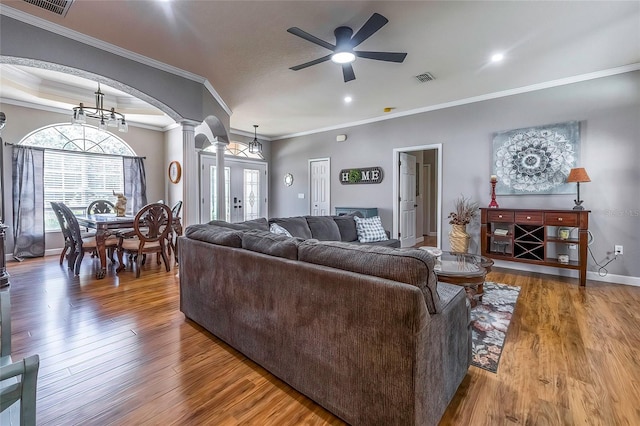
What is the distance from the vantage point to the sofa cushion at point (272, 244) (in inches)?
66.9

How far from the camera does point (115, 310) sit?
9.32 ft

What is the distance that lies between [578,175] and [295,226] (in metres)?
3.56

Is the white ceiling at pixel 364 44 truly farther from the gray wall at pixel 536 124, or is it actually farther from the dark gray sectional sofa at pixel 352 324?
the dark gray sectional sofa at pixel 352 324

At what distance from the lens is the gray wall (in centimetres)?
360

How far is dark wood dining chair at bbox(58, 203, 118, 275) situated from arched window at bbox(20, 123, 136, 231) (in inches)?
74.4

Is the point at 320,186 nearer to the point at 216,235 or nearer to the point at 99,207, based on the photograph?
the point at 99,207

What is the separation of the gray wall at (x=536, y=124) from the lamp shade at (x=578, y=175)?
15.9 inches

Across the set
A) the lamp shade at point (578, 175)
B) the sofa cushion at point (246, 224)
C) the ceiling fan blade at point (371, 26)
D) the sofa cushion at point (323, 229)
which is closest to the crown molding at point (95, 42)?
the sofa cushion at point (246, 224)

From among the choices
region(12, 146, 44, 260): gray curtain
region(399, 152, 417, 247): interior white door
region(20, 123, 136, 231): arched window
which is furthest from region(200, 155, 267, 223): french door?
region(399, 152, 417, 247): interior white door

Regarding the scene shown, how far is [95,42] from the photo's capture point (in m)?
2.91

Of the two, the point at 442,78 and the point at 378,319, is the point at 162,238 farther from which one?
the point at 442,78

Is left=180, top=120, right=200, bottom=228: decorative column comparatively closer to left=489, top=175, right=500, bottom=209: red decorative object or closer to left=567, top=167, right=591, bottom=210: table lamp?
left=489, top=175, right=500, bottom=209: red decorative object

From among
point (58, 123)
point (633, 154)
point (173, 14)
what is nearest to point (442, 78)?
point (633, 154)

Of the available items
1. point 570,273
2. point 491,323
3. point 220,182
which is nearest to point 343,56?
point 491,323
